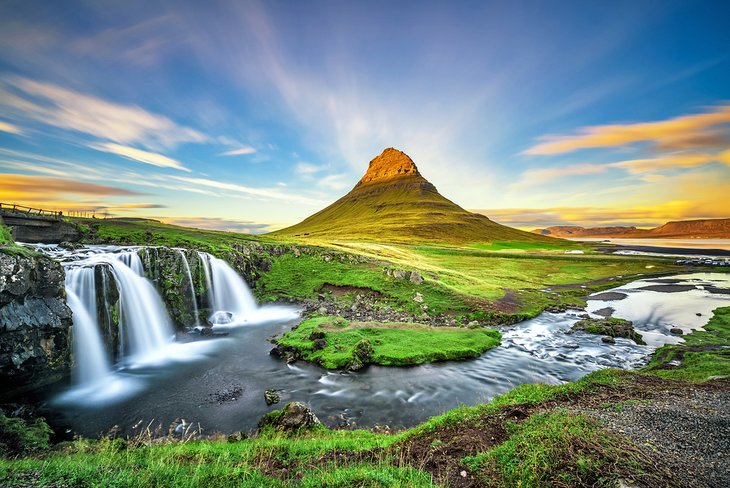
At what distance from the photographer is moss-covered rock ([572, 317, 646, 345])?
31703 millimetres

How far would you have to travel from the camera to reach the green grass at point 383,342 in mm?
24938

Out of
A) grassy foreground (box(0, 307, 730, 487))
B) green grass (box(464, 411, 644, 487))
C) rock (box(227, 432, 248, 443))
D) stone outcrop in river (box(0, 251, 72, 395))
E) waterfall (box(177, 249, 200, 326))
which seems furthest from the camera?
waterfall (box(177, 249, 200, 326))

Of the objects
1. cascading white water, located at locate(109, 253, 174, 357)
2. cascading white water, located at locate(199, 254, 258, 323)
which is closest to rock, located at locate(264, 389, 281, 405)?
cascading white water, located at locate(109, 253, 174, 357)

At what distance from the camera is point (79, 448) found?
12453 millimetres

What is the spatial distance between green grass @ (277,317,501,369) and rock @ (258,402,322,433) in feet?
25.9

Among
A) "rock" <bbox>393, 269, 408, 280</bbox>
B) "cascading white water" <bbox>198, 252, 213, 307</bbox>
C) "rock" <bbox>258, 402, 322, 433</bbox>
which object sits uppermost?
"cascading white water" <bbox>198, 252, 213, 307</bbox>

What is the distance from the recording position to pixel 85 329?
24.9 meters

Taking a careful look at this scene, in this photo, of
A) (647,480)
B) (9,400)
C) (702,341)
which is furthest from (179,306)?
(702,341)

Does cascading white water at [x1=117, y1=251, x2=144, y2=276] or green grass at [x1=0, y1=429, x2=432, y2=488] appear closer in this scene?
green grass at [x1=0, y1=429, x2=432, y2=488]

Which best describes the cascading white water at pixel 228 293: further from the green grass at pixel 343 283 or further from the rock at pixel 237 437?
the rock at pixel 237 437

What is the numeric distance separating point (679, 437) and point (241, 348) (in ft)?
93.5

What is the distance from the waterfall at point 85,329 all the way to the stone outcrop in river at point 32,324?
1.27 meters

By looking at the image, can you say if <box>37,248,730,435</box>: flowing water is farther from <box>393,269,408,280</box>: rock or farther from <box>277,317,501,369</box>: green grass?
<box>393,269,408,280</box>: rock

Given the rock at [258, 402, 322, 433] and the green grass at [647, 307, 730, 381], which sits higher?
the rock at [258, 402, 322, 433]
